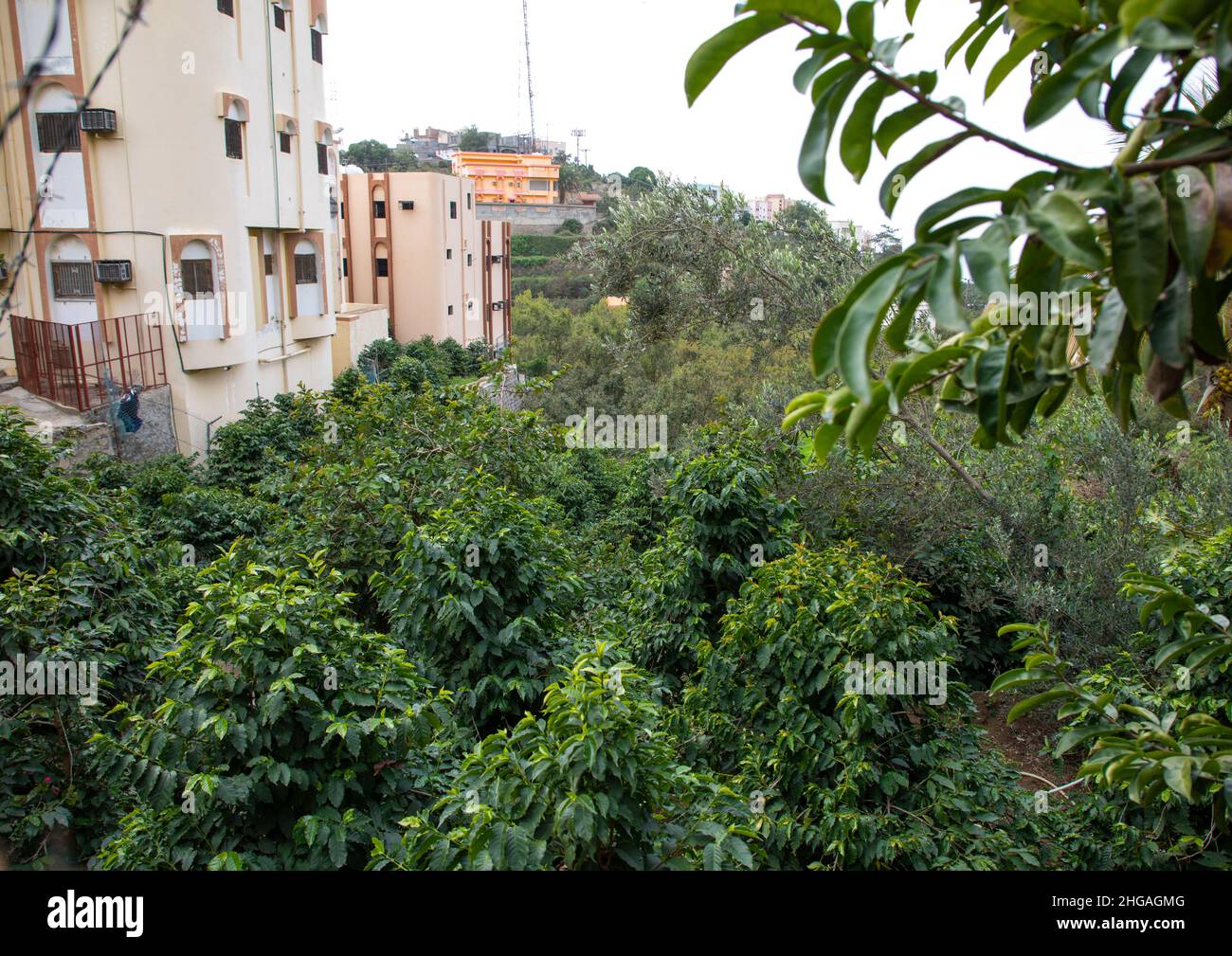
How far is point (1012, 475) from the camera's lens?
33.1 ft

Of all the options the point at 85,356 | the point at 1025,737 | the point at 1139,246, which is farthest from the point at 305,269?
the point at 1139,246

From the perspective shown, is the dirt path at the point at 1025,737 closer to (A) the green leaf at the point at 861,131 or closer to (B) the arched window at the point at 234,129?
(A) the green leaf at the point at 861,131

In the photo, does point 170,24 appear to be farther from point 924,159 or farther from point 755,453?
point 924,159

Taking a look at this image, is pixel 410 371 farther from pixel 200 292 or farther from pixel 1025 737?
pixel 1025 737

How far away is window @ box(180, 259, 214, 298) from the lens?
646 inches

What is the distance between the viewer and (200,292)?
16812 millimetres

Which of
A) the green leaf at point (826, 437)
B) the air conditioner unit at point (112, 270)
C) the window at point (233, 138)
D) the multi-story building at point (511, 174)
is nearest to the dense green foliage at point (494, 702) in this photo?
the green leaf at point (826, 437)

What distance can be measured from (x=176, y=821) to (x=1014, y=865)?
4.16 m

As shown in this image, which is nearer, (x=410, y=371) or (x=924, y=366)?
(x=924, y=366)

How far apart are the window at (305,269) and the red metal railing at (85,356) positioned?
16.6ft

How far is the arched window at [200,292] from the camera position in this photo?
53.9 ft

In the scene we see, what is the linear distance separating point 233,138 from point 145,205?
2.45 metres
